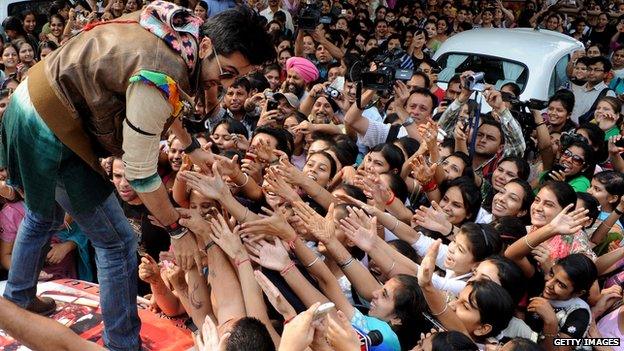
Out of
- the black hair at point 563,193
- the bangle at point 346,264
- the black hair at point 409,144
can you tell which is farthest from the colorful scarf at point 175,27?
the black hair at point 409,144

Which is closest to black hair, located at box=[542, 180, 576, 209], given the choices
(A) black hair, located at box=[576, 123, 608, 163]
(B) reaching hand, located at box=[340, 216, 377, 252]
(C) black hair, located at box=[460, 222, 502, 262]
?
(C) black hair, located at box=[460, 222, 502, 262]

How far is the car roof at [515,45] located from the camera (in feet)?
21.4

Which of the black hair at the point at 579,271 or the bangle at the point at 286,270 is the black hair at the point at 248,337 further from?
the black hair at the point at 579,271

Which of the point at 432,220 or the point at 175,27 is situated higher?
the point at 175,27

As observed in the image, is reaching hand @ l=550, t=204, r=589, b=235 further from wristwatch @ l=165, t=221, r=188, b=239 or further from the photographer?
wristwatch @ l=165, t=221, r=188, b=239

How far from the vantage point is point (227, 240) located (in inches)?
96.7

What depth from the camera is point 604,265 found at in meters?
3.28

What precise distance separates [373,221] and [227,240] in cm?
73

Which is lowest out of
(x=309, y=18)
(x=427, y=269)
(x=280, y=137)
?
(x=309, y=18)

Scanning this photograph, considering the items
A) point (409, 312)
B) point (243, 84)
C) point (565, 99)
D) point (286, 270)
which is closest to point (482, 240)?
point (409, 312)

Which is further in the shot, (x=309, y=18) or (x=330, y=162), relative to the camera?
(x=309, y=18)

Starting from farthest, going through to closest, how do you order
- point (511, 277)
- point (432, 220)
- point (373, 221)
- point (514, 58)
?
point (514, 58), point (432, 220), point (373, 221), point (511, 277)

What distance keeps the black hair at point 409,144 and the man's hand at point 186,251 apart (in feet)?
7.38

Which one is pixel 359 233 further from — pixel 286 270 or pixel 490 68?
pixel 490 68
